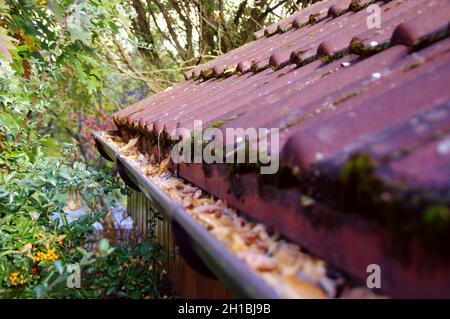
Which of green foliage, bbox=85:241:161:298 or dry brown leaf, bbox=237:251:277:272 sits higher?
dry brown leaf, bbox=237:251:277:272

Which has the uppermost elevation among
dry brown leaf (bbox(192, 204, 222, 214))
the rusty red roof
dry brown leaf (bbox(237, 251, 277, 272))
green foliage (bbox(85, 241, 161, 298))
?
the rusty red roof

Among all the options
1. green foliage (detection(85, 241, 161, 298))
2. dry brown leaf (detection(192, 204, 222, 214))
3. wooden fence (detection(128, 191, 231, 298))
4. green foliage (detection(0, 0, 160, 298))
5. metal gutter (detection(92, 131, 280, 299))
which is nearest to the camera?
metal gutter (detection(92, 131, 280, 299))

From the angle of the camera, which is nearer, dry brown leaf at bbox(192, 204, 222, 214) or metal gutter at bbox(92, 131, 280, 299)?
metal gutter at bbox(92, 131, 280, 299)

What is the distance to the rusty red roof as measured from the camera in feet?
2.29

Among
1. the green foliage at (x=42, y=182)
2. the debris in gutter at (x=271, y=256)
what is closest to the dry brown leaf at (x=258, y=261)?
the debris in gutter at (x=271, y=256)

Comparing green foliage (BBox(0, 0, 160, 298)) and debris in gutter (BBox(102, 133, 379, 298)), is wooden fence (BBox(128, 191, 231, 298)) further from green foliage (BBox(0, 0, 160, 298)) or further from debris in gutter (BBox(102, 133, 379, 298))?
debris in gutter (BBox(102, 133, 379, 298))

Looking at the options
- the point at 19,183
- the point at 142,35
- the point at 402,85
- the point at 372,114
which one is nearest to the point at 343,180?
the point at 372,114

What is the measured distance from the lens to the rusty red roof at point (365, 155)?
2.29ft

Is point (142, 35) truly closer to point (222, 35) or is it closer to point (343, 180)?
point (222, 35)

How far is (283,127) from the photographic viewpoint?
4.32 feet

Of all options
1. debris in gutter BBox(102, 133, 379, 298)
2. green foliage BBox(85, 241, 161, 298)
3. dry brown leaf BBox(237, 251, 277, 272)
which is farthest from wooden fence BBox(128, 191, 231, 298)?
dry brown leaf BBox(237, 251, 277, 272)

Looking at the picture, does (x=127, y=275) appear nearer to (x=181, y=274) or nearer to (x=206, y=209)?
(x=181, y=274)

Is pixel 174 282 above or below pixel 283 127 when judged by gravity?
below
